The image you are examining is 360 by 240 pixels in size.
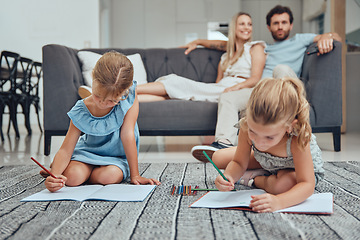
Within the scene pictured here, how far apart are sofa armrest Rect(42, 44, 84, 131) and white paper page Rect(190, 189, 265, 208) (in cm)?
134

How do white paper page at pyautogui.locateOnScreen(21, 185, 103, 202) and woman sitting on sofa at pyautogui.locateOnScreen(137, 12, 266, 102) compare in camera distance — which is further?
woman sitting on sofa at pyautogui.locateOnScreen(137, 12, 266, 102)

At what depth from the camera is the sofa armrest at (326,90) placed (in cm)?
210

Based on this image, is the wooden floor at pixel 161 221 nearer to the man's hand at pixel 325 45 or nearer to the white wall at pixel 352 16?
the man's hand at pixel 325 45

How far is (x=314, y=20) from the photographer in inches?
214

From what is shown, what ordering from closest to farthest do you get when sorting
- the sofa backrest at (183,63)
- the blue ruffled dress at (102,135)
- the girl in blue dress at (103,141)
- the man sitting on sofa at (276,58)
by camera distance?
the girl in blue dress at (103,141) → the blue ruffled dress at (102,135) → the man sitting on sofa at (276,58) → the sofa backrest at (183,63)

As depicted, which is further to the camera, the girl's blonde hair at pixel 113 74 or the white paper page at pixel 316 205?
the girl's blonde hair at pixel 113 74

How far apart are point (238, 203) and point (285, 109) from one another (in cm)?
27

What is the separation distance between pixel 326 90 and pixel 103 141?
4.62ft

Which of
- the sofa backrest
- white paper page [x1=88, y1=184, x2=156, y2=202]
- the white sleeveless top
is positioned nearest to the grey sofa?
the white sleeveless top

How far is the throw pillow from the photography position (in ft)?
7.80

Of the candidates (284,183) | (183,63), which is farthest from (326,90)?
(284,183)

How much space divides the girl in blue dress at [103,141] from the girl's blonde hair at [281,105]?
42cm

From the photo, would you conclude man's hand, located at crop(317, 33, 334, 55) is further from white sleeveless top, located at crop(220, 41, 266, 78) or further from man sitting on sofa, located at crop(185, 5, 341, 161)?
white sleeveless top, located at crop(220, 41, 266, 78)

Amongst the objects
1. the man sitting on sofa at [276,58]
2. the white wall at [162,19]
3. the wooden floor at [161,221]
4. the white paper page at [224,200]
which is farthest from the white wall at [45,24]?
the white paper page at [224,200]
